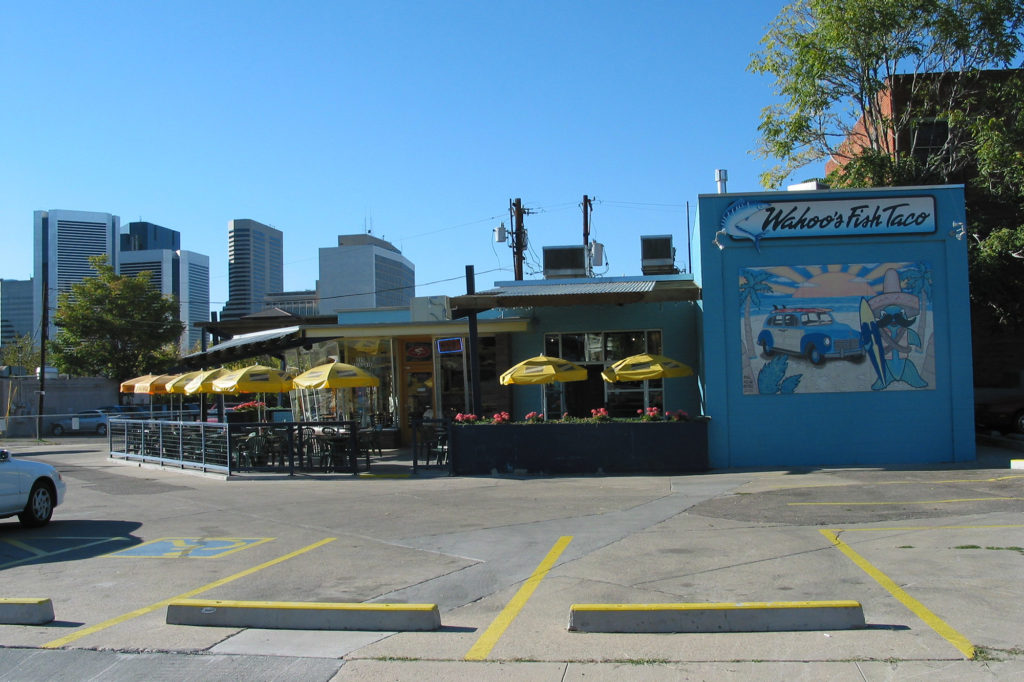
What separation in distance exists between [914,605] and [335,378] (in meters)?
13.7

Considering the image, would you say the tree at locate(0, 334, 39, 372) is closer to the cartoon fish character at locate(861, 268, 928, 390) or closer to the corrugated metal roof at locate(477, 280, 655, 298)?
the corrugated metal roof at locate(477, 280, 655, 298)

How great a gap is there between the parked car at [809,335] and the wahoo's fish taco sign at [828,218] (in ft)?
5.22

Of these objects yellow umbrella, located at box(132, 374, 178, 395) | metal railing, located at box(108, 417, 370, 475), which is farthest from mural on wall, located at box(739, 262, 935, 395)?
yellow umbrella, located at box(132, 374, 178, 395)

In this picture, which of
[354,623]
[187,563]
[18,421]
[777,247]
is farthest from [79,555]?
[18,421]

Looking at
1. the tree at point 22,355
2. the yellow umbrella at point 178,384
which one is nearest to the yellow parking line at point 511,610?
the yellow umbrella at point 178,384

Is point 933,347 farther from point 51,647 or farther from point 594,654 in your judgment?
point 51,647

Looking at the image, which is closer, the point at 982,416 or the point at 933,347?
the point at 933,347

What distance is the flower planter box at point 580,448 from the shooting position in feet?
53.7

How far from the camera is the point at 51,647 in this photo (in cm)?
615

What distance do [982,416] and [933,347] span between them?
5140 mm

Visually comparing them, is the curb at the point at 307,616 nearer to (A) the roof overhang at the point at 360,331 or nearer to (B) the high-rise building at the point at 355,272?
(A) the roof overhang at the point at 360,331

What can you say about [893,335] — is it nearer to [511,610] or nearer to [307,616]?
[511,610]

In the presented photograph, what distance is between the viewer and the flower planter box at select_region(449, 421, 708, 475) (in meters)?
16.4

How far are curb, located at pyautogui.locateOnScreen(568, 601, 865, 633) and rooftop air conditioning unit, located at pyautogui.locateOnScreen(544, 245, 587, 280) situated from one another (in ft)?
54.1
